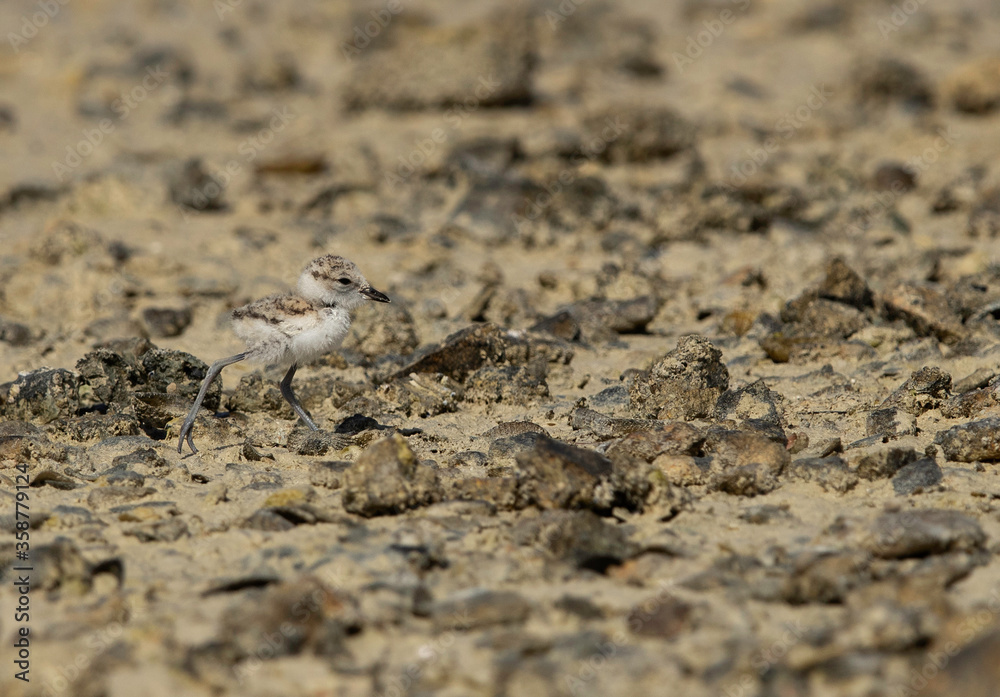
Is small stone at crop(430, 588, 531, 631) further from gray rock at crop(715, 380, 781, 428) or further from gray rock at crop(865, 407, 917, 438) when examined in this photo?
gray rock at crop(865, 407, 917, 438)

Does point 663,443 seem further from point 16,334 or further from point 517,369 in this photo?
point 16,334

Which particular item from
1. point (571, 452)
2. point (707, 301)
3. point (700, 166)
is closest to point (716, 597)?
point (571, 452)

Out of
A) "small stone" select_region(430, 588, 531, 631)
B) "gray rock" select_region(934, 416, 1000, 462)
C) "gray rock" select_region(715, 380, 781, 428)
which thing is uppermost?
"gray rock" select_region(715, 380, 781, 428)

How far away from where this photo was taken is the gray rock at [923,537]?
3654 mm

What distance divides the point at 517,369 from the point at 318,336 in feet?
3.92

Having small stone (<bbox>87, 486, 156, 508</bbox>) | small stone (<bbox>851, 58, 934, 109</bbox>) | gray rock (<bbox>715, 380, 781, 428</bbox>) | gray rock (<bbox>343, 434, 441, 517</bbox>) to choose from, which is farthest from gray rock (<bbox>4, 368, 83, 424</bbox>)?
small stone (<bbox>851, 58, 934, 109</bbox>)

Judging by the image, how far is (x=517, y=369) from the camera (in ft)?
19.1

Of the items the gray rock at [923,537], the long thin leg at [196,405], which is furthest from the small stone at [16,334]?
the gray rock at [923,537]

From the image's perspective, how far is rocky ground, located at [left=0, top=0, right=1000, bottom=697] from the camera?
3.25m

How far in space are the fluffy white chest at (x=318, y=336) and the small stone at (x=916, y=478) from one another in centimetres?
271

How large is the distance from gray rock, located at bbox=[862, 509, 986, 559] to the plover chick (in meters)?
2.77

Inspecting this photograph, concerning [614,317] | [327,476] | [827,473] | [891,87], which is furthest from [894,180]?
[327,476]

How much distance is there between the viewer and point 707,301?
7285 mm

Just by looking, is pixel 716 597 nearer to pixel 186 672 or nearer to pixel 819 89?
pixel 186 672
